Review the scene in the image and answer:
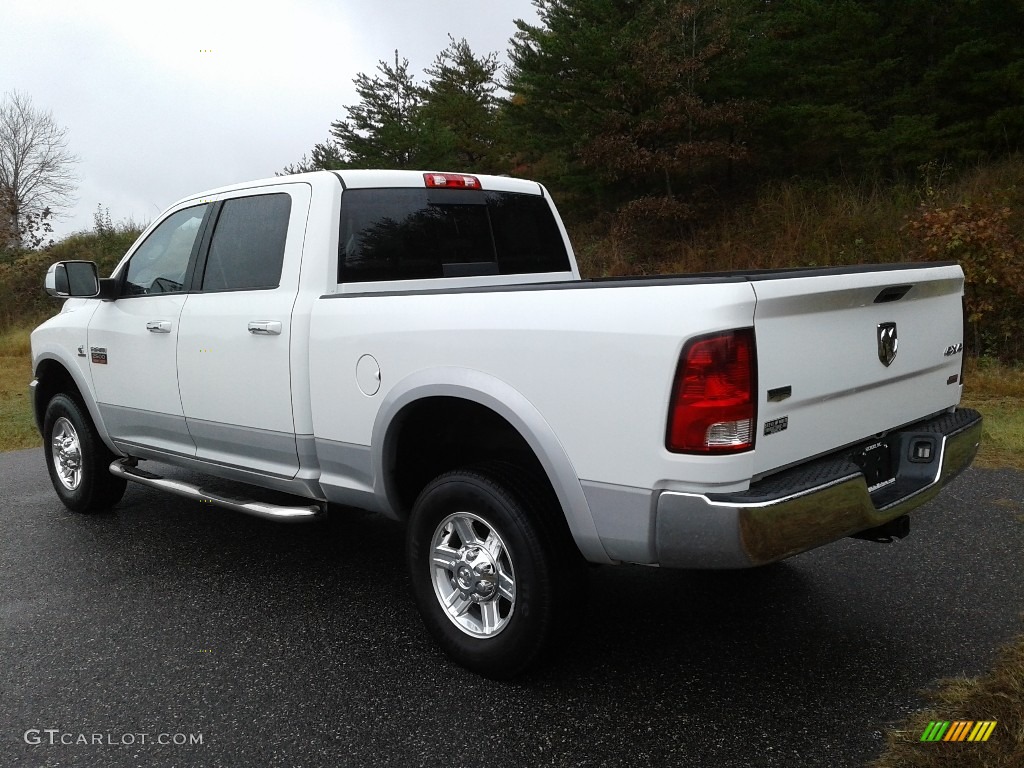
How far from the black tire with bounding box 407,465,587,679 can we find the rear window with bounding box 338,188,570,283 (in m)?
1.25

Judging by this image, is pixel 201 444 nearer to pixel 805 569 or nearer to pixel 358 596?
pixel 358 596

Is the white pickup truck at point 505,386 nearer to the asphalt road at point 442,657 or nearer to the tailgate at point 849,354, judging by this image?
the tailgate at point 849,354

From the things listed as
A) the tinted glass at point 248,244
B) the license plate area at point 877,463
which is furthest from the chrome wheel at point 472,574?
the tinted glass at point 248,244

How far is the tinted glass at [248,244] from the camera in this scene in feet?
13.8

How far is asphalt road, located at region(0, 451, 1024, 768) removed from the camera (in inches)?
115

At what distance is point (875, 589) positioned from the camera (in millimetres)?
4145

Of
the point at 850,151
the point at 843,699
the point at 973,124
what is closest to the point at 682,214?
the point at 850,151

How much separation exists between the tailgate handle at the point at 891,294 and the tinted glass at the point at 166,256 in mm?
3461

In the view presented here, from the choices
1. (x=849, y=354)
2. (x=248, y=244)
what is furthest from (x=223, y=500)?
(x=849, y=354)

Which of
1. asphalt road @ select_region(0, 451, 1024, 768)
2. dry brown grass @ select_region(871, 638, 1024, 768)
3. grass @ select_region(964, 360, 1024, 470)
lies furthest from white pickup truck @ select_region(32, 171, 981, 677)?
grass @ select_region(964, 360, 1024, 470)

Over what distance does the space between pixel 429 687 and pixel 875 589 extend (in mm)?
2214

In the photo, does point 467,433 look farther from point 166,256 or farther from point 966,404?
point 966,404

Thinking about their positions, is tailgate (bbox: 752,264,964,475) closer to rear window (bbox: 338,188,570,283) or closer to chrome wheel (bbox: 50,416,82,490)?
rear window (bbox: 338,188,570,283)

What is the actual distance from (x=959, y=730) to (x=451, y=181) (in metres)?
3.23
